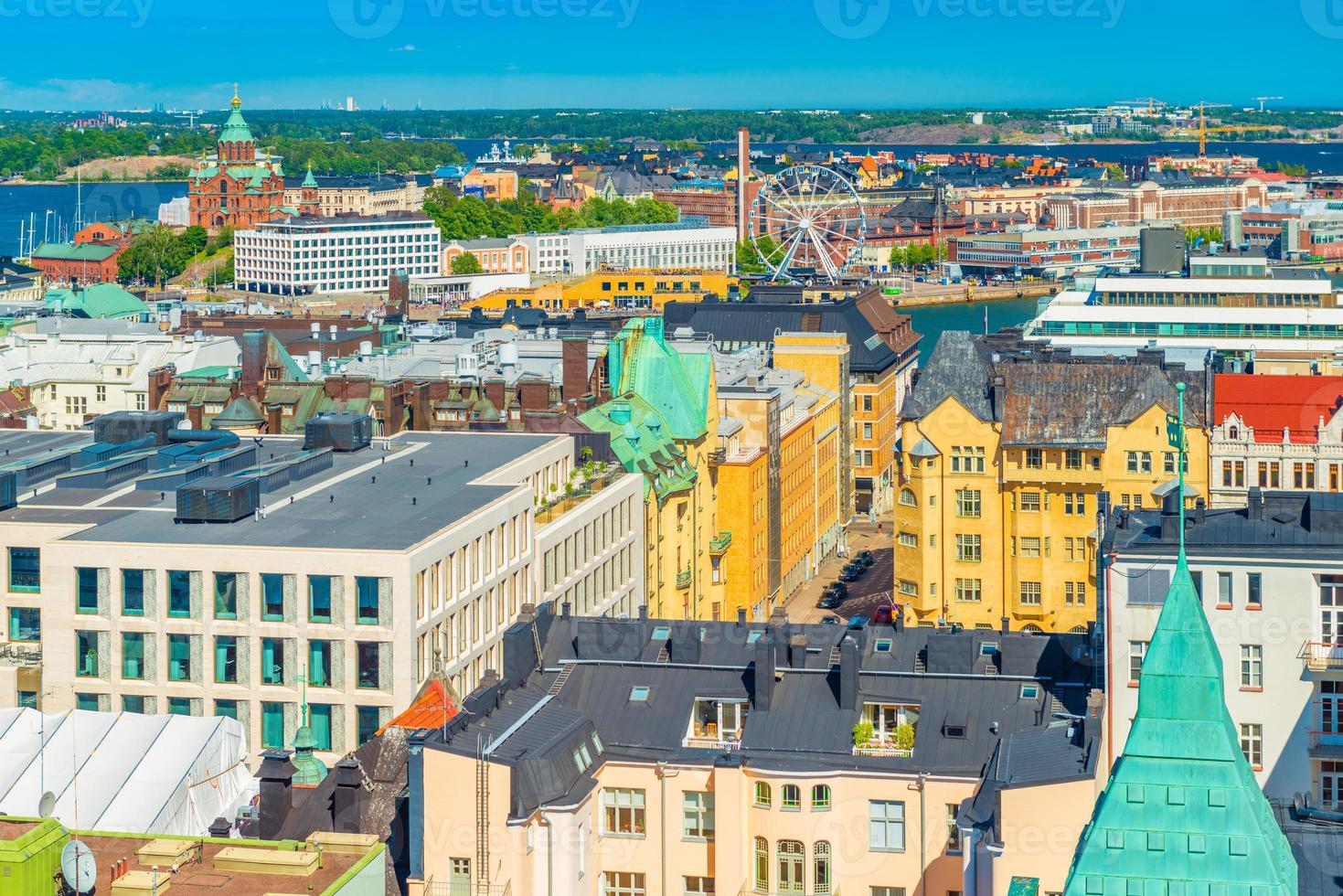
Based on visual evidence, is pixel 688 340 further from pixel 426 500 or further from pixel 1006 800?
pixel 1006 800

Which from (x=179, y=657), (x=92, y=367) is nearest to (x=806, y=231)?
(x=92, y=367)

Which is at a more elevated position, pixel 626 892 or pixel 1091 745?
pixel 1091 745

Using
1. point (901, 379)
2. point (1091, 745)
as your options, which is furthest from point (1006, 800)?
point (901, 379)

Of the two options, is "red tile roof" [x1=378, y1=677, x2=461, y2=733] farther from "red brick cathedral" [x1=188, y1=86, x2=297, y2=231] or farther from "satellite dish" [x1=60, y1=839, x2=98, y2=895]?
"red brick cathedral" [x1=188, y1=86, x2=297, y2=231]

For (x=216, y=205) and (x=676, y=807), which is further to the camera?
(x=216, y=205)

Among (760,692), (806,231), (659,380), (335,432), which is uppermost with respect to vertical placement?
(806,231)

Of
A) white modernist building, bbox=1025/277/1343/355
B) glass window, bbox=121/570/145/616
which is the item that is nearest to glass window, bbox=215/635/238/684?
glass window, bbox=121/570/145/616

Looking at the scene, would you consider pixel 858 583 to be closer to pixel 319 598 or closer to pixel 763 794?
pixel 319 598
